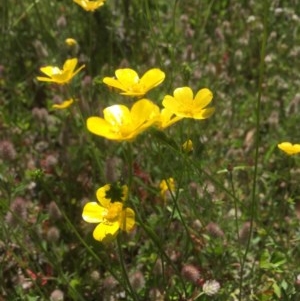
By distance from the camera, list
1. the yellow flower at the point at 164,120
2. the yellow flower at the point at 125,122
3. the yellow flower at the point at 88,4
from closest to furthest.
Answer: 1. the yellow flower at the point at 125,122
2. the yellow flower at the point at 164,120
3. the yellow flower at the point at 88,4

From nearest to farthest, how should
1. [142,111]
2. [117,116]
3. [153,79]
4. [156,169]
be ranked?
[142,111]
[117,116]
[153,79]
[156,169]

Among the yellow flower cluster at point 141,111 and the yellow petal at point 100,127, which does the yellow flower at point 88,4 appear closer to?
the yellow flower cluster at point 141,111

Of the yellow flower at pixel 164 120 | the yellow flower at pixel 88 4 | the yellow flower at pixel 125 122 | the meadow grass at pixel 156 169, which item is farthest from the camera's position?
the yellow flower at pixel 88 4

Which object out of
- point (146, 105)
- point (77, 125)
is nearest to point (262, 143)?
point (77, 125)

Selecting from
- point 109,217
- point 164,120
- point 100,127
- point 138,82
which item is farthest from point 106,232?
point 138,82

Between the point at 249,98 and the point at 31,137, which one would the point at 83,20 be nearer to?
the point at 31,137

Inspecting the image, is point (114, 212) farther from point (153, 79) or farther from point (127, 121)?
point (153, 79)

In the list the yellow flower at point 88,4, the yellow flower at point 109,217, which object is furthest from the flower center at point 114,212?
the yellow flower at point 88,4
